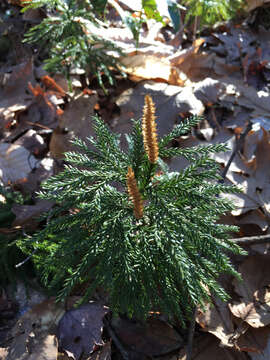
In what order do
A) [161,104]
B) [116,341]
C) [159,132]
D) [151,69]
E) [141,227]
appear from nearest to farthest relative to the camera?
[141,227] < [116,341] < [159,132] < [161,104] < [151,69]

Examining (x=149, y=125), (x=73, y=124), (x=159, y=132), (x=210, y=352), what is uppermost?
(x=149, y=125)

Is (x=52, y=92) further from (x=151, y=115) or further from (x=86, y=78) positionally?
(x=151, y=115)

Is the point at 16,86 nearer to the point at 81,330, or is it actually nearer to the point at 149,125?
the point at 81,330

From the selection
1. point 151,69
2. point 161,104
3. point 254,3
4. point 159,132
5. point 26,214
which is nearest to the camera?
point 26,214

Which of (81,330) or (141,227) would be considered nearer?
(141,227)

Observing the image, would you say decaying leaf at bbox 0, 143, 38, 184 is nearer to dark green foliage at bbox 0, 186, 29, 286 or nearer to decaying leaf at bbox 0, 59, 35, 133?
dark green foliage at bbox 0, 186, 29, 286

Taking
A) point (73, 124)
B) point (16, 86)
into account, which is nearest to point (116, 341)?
point (73, 124)

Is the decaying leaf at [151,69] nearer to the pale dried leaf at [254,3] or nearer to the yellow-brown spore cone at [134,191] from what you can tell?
the pale dried leaf at [254,3]

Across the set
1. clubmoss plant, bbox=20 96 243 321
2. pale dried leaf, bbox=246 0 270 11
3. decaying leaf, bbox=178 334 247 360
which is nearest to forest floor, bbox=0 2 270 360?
decaying leaf, bbox=178 334 247 360
